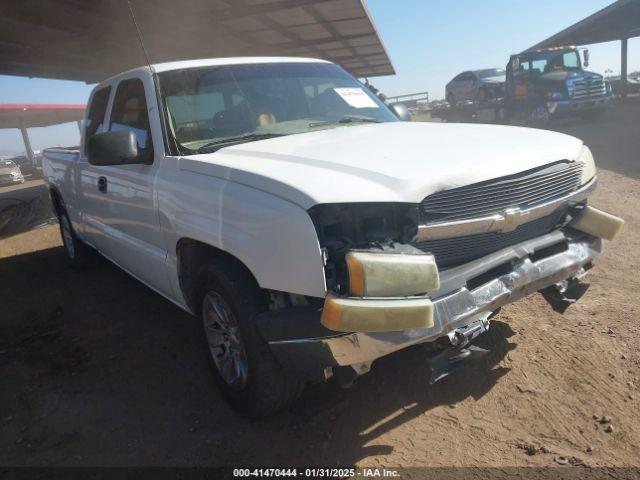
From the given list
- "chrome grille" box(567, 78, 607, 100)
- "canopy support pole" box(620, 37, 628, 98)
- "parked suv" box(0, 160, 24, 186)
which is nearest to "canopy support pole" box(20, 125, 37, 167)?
"parked suv" box(0, 160, 24, 186)

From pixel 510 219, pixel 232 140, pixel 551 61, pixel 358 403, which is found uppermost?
pixel 551 61

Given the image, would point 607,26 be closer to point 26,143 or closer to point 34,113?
point 34,113

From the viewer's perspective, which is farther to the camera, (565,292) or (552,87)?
(552,87)

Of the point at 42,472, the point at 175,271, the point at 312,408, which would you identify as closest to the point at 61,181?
the point at 175,271

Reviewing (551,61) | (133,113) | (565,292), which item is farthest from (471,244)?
(551,61)

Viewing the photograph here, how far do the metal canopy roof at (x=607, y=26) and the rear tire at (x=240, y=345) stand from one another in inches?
911

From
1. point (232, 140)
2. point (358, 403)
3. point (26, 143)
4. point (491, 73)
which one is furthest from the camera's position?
point (26, 143)

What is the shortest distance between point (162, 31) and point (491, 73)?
16.2 metres

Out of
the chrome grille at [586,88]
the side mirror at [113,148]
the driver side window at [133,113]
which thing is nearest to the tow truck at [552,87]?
the chrome grille at [586,88]

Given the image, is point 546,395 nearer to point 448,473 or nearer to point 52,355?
point 448,473

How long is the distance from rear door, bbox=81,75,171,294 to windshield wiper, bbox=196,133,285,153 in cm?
30

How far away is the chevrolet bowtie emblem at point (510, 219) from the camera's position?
7.69 ft

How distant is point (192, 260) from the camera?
9.25ft

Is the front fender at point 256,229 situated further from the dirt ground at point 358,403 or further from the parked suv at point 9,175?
the parked suv at point 9,175
